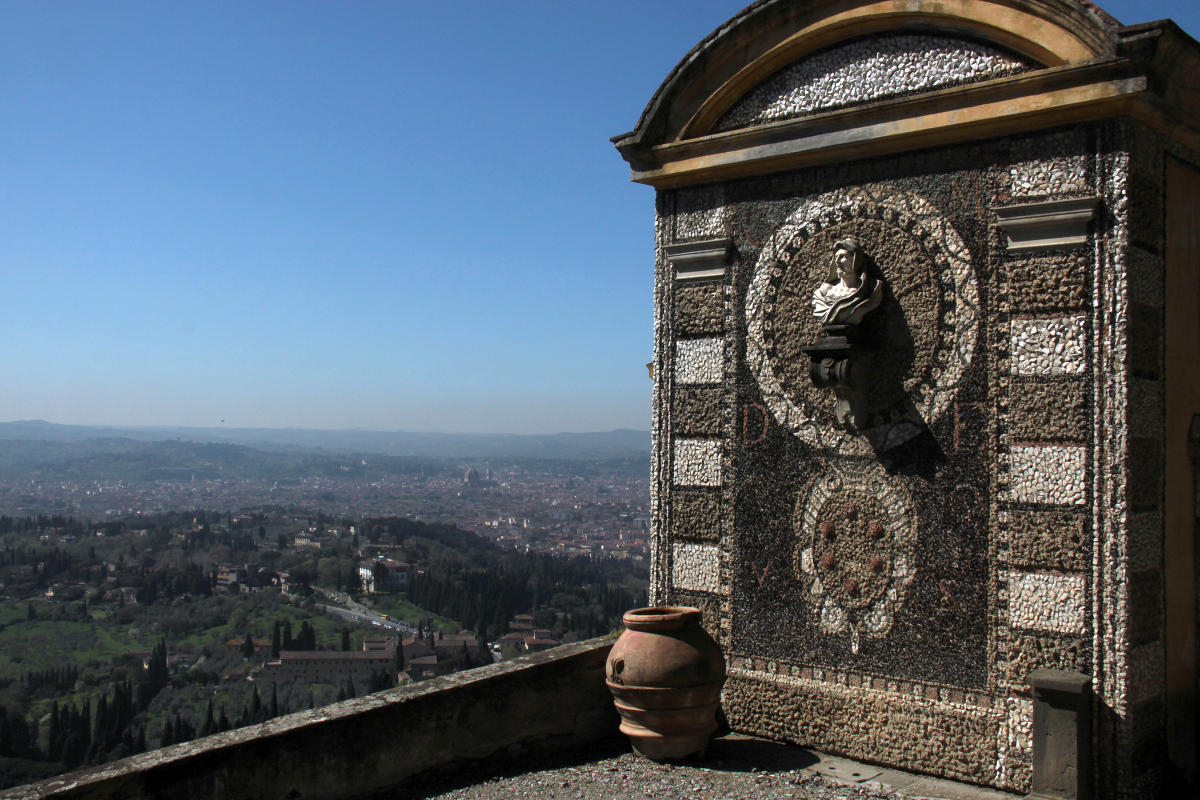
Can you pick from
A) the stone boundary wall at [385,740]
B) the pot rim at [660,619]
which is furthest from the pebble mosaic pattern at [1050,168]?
the stone boundary wall at [385,740]

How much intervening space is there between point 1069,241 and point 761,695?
3.61 m

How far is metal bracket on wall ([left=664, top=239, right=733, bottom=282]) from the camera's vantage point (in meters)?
7.61

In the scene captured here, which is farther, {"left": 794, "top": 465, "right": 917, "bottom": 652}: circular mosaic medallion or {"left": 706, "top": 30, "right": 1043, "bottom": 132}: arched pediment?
{"left": 794, "top": 465, "right": 917, "bottom": 652}: circular mosaic medallion

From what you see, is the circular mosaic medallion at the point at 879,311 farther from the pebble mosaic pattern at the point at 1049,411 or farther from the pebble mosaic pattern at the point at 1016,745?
the pebble mosaic pattern at the point at 1016,745

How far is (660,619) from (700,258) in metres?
2.65

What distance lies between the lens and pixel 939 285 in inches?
257

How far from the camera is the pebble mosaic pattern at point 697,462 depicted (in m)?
7.59

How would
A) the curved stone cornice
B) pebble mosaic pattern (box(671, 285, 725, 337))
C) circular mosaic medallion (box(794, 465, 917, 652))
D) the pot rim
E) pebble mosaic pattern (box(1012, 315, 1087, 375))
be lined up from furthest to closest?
pebble mosaic pattern (box(671, 285, 725, 337))
the pot rim
circular mosaic medallion (box(794, 465, 917, 652))
pebble mosaic pattern (box(1012, 315, 1087, 375))
the curved stone cornice

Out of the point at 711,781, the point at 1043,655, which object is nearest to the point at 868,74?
the point at 1043,655

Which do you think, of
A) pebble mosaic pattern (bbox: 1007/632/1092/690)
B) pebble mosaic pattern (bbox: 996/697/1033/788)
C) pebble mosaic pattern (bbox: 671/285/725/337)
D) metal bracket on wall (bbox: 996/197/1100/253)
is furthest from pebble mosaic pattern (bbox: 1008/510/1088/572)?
pebble mosaic pattern (bbox: 671/285/725/337)

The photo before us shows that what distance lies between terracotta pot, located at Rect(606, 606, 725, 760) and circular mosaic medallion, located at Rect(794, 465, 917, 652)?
83 cm

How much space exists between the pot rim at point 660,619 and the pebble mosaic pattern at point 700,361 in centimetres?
169

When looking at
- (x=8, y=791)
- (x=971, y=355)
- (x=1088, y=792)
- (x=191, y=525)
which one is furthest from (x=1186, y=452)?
(x=191, y=525)

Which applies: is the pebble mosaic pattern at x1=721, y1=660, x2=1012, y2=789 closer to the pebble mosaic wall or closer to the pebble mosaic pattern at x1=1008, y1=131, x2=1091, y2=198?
the pebble mosaic wall
